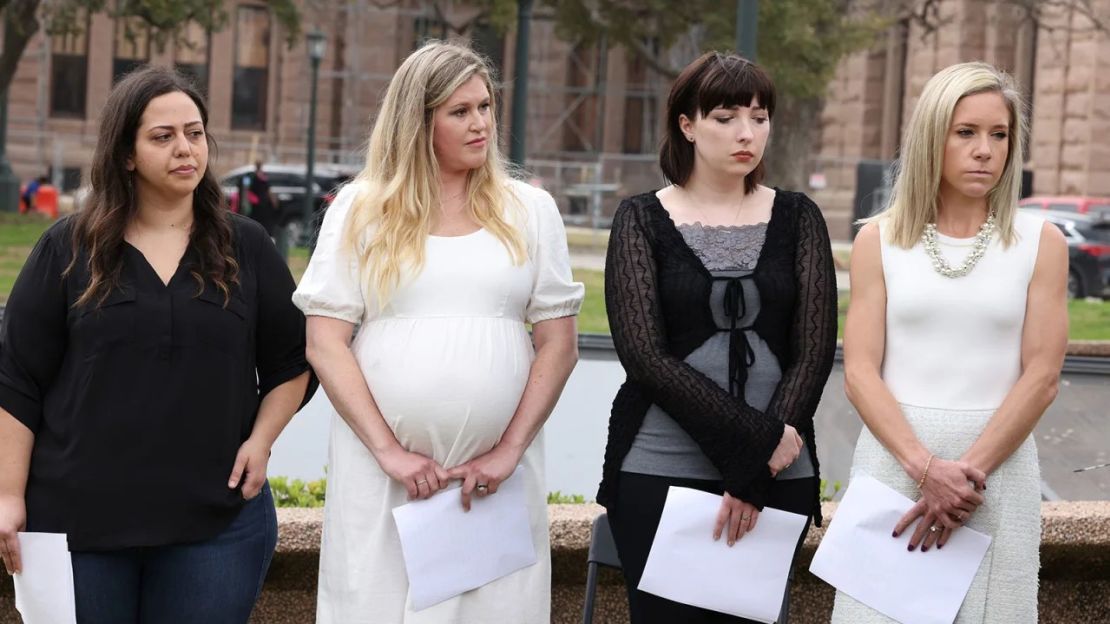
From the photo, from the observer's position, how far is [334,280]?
4000mm

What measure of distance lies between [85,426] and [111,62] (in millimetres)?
46387

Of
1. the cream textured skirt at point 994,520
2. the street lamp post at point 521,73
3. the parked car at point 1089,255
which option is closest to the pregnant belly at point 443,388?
the cream textured skirt at point 994,520

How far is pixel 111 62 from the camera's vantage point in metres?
47.9

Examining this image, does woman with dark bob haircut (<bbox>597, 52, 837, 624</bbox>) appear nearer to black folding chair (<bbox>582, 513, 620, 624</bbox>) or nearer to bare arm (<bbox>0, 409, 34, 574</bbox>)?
black folding chair (<bbox>582, 513, 620, 624</bbox>)

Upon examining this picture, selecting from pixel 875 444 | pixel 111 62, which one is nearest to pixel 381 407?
pixel 875 444

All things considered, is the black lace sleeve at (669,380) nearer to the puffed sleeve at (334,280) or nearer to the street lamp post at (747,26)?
the puffed sleeve at (334,280)

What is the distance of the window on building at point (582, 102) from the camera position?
45.4 metres

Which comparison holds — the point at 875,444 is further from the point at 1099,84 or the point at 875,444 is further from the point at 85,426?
the point at 1099,84

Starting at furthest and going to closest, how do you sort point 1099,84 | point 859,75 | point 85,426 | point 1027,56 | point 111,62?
point 111,62 → point 859,75 → point 1027,56 → point 1099,84 → point 85,426

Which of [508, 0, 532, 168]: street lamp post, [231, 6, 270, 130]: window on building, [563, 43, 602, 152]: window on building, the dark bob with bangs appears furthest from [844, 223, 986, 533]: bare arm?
[231, 6, 270, 130]: window on building

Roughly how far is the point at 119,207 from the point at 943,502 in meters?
2.07

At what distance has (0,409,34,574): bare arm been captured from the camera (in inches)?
148

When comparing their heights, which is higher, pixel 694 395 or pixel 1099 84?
pixel 1099 84

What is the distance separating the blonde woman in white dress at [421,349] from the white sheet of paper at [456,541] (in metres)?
0.03
